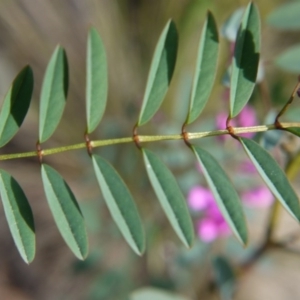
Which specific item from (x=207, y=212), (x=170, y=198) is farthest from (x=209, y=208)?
(x=170, y=198)

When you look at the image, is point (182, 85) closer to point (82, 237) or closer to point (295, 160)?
point (295, 160)

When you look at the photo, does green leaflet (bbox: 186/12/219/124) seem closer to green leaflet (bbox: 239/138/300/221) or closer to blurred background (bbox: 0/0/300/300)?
green leaflet (bbox: 239/138/300/221)

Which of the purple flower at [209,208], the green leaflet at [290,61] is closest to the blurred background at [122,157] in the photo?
the purple flower at [209,208]

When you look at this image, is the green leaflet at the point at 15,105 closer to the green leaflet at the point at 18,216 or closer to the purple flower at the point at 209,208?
the green leaflet at the point at 18,216

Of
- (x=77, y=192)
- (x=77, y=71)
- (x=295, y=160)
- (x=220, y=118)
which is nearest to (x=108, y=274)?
(x=77, y=192)

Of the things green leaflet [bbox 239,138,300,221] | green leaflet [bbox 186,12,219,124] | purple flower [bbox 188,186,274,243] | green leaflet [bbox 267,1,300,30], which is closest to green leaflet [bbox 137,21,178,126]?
green leaflet [bbox 186,12,219,124]

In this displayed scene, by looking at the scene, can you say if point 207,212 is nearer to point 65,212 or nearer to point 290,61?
point 290,61
